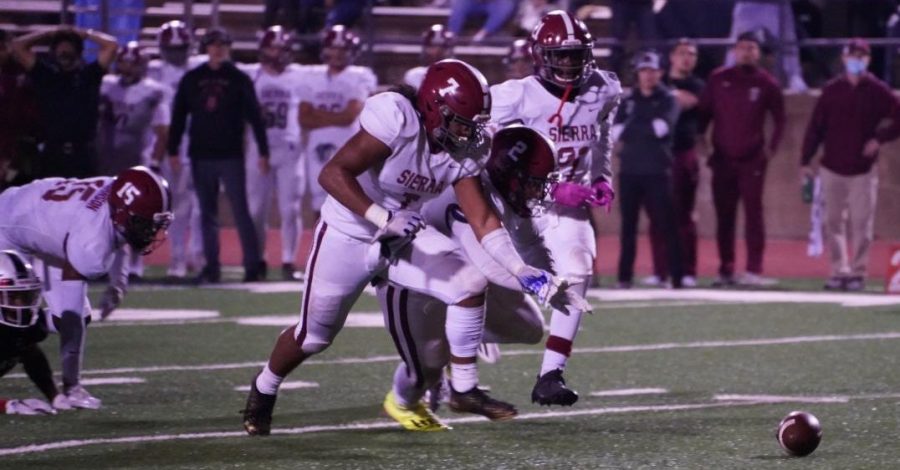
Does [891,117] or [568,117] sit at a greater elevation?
[568,117]

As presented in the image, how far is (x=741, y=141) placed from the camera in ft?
42.5

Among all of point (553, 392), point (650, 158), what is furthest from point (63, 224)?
point (650, 158)

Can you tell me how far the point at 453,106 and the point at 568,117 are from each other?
4.17ft

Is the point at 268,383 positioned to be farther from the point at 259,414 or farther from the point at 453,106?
the point at 453,106

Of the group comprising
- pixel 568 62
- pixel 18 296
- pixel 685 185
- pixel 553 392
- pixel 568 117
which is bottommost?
pixel 685 185

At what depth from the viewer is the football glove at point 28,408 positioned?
6.88 meters

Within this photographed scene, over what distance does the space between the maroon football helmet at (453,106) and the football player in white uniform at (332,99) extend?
7372 millimetres

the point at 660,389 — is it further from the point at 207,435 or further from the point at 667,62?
the point at 667,62

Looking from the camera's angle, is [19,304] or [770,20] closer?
[19,304]

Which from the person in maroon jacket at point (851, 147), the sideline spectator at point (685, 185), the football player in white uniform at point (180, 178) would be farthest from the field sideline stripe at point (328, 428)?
the football player in white uniform at point (180, 178)

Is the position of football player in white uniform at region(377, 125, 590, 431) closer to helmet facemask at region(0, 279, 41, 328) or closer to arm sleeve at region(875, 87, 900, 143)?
helmet facemask at region(0, 279, 41, 328)

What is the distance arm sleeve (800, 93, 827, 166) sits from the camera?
1305 cm

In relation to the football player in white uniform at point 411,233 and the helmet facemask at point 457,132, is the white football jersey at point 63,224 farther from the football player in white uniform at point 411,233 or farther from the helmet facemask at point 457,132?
the helmet facemask at point 457,132

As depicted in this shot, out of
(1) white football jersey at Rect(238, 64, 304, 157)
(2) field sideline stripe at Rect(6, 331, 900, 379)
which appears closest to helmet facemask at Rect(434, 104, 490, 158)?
(2) field sideline stripe at Rect(6, 331, 900, 379)
